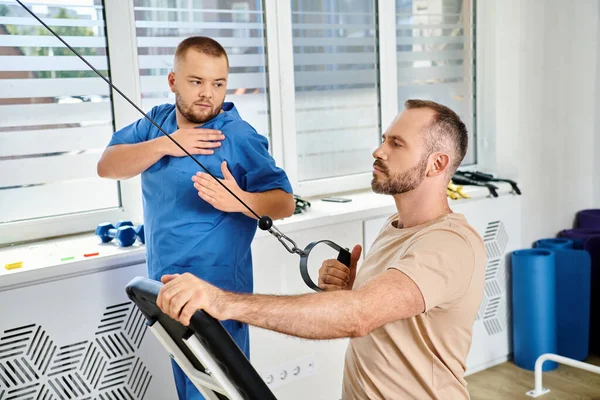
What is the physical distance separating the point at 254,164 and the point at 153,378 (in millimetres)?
933

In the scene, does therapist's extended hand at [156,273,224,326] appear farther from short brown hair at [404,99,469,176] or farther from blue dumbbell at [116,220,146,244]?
blue dumbbell at [116,220,146,244]

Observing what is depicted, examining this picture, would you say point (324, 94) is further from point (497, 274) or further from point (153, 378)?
point (153, 378)

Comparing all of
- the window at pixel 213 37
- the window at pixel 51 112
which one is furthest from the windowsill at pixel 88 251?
the window at pixel 213 37

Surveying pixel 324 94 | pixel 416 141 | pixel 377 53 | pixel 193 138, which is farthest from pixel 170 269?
pixel 377 53

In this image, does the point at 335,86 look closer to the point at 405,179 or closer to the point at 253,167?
the point at 253,167

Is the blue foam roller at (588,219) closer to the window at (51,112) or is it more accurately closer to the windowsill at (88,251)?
the windowsill at (88,251)

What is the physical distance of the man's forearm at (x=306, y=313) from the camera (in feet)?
3.99

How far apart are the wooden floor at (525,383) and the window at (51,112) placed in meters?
1.92

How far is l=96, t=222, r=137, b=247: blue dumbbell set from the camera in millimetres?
2447

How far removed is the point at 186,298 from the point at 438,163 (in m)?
0.78

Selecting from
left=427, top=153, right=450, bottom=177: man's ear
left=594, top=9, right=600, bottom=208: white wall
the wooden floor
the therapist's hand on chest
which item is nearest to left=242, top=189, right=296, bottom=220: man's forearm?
the therapist's hand on chest

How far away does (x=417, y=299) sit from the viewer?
4.46 feet

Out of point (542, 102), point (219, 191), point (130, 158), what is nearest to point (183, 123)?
point (130, 158)

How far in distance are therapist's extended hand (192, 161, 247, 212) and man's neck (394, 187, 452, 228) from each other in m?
0.46
